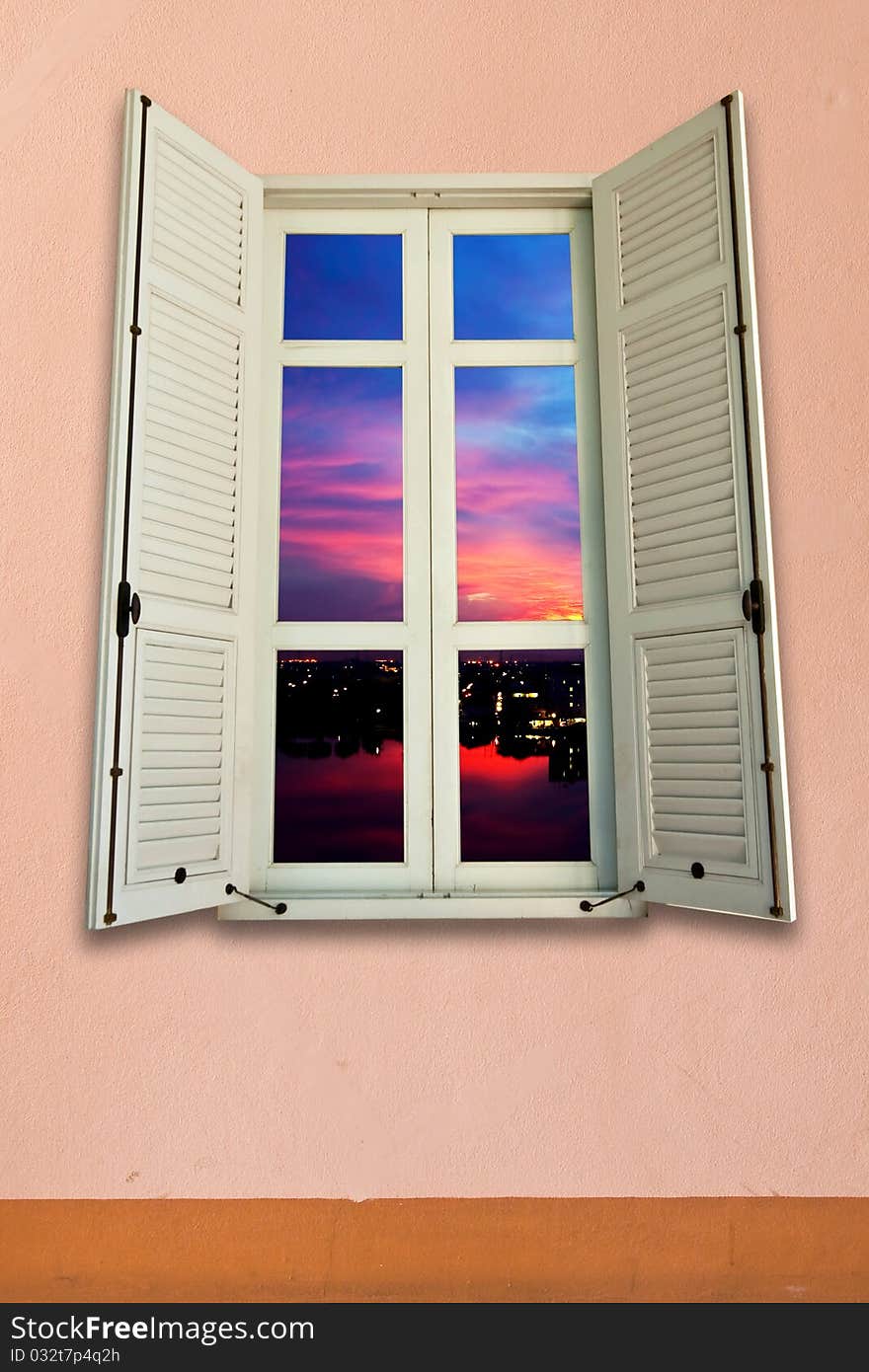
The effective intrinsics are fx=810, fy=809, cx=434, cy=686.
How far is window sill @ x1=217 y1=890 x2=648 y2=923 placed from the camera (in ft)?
5.98

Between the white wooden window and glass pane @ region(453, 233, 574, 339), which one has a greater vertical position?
glass pane @ region(453, 233, 574, 339)

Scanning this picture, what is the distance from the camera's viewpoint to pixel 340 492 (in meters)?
2.10

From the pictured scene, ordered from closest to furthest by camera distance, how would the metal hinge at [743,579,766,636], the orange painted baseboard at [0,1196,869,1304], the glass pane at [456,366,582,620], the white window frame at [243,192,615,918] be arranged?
the metal hinge at [743,579,766,636]
the orange painted baseboard at [0,1196,869,1304]
the white window frame at [243,192,615,918]
the glass pane at [456,366,582,620]

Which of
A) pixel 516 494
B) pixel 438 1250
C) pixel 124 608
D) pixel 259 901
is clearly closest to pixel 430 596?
pixel 516 494

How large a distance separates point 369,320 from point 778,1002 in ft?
6.39

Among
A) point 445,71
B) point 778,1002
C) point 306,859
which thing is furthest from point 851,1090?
point 445,71

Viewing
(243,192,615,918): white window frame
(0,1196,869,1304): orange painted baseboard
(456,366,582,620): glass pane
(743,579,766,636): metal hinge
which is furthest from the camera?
(456,366,582,620): glass pane

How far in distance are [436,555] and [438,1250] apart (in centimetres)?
160

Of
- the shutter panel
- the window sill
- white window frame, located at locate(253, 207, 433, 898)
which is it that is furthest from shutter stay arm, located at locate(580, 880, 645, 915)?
the shutter panel

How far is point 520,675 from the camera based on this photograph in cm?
202

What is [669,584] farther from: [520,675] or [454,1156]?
[454,1156]

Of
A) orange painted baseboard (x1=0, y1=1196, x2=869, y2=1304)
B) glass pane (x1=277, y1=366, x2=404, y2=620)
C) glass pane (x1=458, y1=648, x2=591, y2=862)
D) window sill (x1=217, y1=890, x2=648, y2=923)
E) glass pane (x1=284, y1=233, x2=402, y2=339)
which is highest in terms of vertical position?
glass pane (x1=284, y1=233, x2=402, y2=339)

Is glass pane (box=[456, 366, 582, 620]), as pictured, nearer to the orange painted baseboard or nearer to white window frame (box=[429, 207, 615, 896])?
white window frame (box=[429, 207, 615, 896])

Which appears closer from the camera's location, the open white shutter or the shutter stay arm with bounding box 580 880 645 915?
the open white shutter
